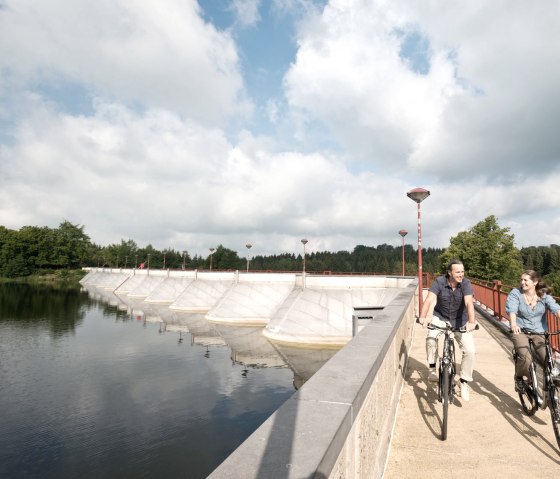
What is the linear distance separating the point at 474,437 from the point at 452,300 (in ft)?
6.17

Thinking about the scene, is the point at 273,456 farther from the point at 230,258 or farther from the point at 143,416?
the point at 230,258

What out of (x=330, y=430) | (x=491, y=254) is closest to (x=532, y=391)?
(x=330, y=430)

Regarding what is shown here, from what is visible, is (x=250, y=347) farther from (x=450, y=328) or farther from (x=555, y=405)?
(x=555, y=405)

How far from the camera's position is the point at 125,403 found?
60.8 feet

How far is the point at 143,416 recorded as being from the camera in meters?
17.1

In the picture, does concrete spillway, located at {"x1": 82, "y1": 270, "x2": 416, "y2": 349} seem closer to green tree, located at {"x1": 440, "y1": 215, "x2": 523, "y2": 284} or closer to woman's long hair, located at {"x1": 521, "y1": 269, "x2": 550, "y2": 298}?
→ woman's long hair, located at {"x1": 521, "y1": 269, "x2": 550, "y2": 298}

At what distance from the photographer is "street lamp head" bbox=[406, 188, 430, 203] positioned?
47.2 ft

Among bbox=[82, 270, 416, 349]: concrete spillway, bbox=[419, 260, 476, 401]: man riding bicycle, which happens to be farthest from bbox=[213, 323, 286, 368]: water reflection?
bbox=[419, 260, 476, 401]: man riding bicycle

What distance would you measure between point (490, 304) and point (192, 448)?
14.3 metres

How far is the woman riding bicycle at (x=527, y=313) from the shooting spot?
5.48 meters

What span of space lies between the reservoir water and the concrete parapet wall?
38.0 feet

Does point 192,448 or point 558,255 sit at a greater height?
point 558,255

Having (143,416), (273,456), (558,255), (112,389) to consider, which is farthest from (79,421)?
(558,255)

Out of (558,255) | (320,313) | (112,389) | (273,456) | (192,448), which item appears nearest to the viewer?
(273,456)
